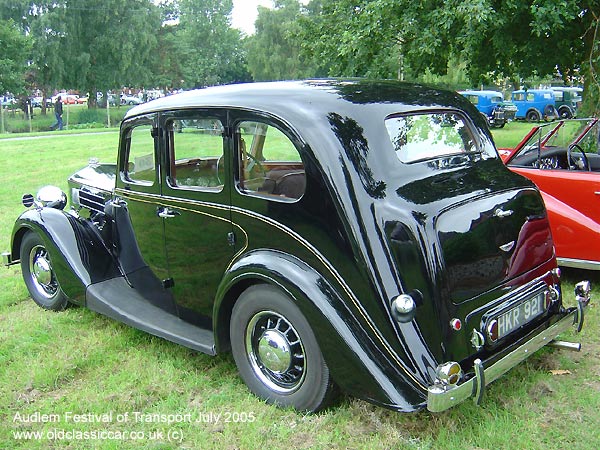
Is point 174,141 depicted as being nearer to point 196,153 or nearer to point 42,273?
point 196,153

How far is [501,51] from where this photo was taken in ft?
35.0

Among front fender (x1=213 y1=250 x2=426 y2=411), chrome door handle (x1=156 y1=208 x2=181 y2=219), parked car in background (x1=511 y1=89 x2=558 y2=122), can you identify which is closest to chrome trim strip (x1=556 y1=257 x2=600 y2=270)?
front fender (x1=213 y1=250 x2=426 y2=411)

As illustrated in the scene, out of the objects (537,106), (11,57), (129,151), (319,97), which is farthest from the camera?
(11,57)

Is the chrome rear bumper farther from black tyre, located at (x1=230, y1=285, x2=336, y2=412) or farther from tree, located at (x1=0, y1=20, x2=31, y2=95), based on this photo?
tree, located at (x1=0, y1=20, x2=31, y2=95)

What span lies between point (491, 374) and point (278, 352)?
1.18m

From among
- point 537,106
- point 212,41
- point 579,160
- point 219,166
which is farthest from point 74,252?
point 212,41

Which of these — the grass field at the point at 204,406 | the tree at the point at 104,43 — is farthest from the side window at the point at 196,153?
the tree at the point at 104,43

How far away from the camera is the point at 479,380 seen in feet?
9.54

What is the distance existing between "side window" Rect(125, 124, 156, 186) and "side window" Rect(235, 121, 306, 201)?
91 centimetres

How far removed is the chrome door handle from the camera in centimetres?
405

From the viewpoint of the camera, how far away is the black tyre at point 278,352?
322 centimetres

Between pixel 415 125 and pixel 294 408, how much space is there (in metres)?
1.89

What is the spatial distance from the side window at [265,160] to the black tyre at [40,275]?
7.59 feet

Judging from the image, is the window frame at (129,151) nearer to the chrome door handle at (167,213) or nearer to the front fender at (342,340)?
the chrome door handle at (167,213)
